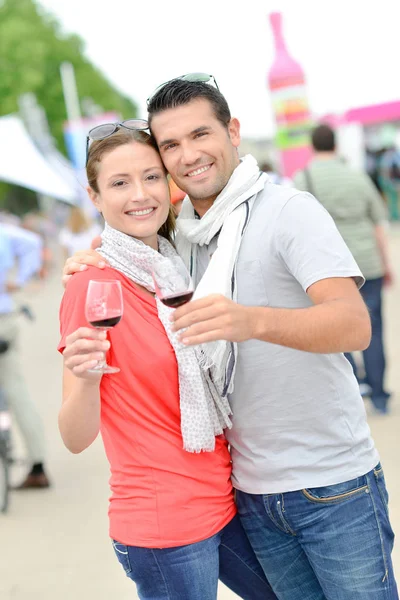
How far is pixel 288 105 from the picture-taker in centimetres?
2289

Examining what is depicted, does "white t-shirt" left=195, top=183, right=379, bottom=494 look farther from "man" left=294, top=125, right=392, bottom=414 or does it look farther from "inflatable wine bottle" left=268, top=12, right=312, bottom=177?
"inflatable wine bottle" left=268, top=12, right=312, bottom=177

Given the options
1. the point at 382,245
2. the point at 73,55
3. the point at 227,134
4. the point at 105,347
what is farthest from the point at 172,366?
the point at 73,55

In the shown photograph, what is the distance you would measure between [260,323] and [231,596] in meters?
2.73

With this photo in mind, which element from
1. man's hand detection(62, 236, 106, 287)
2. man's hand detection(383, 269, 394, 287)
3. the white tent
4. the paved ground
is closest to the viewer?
man's hand detection(62, 236, 106, 287)

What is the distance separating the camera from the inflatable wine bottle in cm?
2280

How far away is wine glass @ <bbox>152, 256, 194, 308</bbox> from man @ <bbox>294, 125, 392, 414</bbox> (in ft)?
14.6

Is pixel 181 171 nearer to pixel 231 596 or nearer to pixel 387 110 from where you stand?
pixel 231 596

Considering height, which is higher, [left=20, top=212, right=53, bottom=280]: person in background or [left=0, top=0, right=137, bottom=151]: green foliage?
[left=0, top=0, right=137, bottom=151]: green foliage

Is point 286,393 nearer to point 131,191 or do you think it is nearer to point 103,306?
point 103,306

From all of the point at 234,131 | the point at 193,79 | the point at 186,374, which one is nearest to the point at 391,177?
the point at 234,131

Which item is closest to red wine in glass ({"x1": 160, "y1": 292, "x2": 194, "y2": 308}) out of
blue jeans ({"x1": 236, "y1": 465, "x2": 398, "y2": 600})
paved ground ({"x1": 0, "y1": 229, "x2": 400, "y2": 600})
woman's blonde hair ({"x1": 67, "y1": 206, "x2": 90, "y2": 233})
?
blue jeans ({"x1": 236, "y1": 465, "x2": 398, "y2": 600})

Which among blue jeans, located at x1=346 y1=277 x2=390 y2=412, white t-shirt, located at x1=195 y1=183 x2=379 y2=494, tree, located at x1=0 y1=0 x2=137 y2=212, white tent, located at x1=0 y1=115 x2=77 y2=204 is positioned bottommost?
blue jeans, located at x1=346 y1=277 x2=390 y2=412

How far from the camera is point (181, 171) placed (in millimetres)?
2941

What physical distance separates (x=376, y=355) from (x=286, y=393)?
4.51 m
